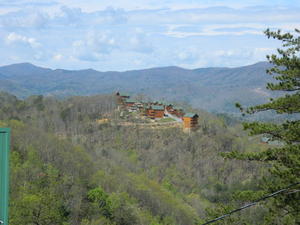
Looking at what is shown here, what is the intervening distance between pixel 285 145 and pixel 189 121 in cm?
6717

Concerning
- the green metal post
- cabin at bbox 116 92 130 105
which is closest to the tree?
the green metal post

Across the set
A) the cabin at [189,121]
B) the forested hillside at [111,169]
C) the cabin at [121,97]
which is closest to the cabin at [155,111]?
the forested hillside at [111,169]

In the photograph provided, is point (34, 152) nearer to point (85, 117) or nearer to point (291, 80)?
point (291, 80)

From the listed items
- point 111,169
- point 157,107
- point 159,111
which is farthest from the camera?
point 159,111

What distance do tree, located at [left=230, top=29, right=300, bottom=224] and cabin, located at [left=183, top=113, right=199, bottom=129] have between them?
64888 millimetres

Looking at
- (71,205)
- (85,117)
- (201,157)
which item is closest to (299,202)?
(71,205)

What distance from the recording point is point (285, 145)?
443 inches

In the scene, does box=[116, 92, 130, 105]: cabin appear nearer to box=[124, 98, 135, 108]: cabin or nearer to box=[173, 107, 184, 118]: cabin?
box=[124, 98, 135, 108]: cabin

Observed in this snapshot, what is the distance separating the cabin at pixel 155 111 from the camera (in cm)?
7975

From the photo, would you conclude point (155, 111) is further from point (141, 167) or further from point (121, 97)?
point (141, 167)

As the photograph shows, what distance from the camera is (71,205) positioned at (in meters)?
31.5

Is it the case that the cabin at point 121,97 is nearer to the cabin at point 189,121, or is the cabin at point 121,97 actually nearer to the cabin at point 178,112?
the cabin at point 178,112

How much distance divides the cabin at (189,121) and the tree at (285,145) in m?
64.9

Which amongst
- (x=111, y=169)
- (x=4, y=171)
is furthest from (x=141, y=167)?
(x=4, y=171)
